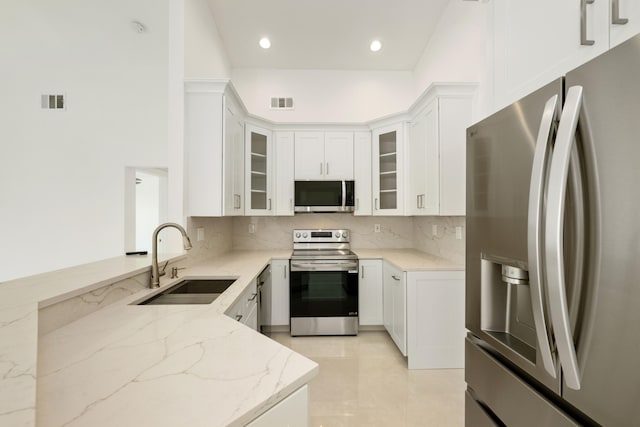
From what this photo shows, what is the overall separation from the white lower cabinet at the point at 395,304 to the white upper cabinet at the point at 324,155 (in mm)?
1266

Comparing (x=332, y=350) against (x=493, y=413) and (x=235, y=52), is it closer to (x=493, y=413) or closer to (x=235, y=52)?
(x=493, y=413)

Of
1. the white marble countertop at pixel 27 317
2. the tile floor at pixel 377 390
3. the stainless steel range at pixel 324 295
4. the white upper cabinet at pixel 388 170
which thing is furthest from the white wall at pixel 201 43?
the tile floor at pixel 377 390

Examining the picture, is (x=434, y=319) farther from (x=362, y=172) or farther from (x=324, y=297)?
(x=362, y=172)

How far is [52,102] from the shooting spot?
333 cm

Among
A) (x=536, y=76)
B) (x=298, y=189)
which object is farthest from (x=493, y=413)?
(x=298, y=189)

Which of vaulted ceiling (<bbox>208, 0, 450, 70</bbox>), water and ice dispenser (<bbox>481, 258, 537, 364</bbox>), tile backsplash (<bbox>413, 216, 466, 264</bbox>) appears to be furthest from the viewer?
vaulted ceiling (<bbox>208, 0, 450, 70</bbox>)

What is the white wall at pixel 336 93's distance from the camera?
11.5 feet

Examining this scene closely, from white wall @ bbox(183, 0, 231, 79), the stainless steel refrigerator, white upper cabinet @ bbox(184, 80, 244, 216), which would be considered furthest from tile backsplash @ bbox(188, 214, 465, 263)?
the stainless steel refrigerator

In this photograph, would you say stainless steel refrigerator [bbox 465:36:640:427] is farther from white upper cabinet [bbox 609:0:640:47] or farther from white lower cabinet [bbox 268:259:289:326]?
white lower cabinet [bbox 268:259:289:326]

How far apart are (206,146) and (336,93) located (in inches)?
80.7

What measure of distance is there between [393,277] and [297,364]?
2029 millimetres

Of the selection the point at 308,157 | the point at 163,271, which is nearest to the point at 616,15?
the point at 163,271

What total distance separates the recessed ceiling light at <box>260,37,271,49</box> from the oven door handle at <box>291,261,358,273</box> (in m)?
2.52

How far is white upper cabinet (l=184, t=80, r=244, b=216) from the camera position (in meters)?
2.22
